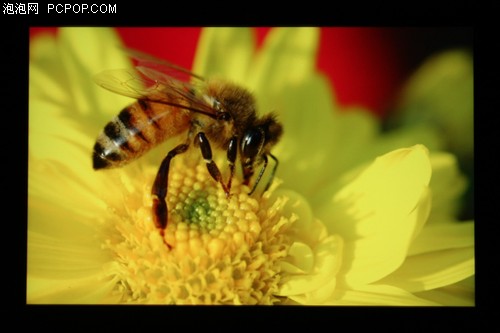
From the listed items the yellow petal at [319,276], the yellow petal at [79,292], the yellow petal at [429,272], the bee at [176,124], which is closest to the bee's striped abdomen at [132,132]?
the bee at [176,124]

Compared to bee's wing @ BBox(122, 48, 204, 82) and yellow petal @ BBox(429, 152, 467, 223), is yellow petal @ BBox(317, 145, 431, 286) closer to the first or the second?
yellow petal @ BBox(429, 152, 467, 223)

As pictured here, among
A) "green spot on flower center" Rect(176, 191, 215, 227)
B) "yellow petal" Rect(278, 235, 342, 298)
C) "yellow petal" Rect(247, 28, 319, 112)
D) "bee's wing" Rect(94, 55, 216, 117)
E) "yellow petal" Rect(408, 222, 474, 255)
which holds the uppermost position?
"yellow petal" Rect(247, 28, 319, 112)

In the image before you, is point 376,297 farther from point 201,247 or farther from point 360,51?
point 360,51

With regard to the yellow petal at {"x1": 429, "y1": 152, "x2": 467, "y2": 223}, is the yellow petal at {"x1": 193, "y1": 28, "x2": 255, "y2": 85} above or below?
above

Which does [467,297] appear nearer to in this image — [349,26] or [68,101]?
[349,26]

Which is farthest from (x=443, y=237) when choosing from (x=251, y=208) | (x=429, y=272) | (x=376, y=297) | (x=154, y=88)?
(x=154, y=88)

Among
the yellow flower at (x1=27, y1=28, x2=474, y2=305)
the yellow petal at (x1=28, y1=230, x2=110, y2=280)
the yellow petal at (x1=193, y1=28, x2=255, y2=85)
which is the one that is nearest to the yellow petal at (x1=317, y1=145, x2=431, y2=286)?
the yellow flower at (x1=27, y1=28, x2=474, y2=305)
